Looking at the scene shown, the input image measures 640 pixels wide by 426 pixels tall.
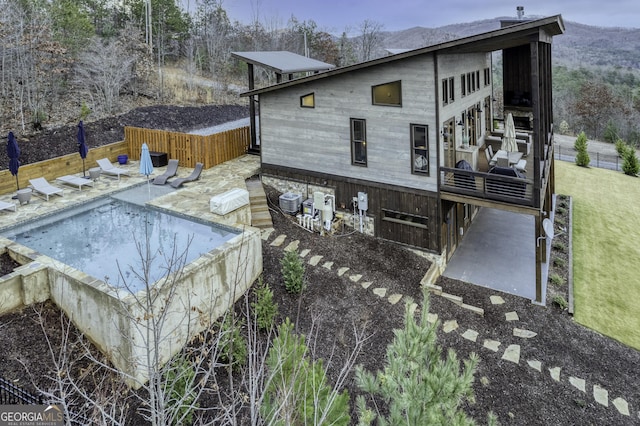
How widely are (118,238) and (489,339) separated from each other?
943cm

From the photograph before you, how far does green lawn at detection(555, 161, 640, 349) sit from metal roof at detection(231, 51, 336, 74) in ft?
40.7

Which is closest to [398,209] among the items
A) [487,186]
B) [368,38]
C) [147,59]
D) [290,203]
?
[487,186]

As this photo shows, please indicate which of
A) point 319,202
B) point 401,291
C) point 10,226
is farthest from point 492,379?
point 10,226

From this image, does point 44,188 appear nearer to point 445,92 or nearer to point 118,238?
point 118,238

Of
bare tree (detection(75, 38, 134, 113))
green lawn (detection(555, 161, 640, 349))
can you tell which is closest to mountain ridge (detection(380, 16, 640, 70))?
green lawn (detection(555, 161, 640, 349))

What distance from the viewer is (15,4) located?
72.8 feet

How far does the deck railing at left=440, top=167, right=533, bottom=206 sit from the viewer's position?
1184 cm

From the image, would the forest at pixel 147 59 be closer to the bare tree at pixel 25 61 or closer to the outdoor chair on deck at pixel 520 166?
the bare tree at pixel 25 61

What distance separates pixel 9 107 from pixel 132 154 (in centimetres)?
728

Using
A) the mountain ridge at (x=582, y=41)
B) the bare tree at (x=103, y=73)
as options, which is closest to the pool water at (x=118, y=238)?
the bare tree at (x=103, y=73)

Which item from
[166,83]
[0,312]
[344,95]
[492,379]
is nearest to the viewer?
[0,312]

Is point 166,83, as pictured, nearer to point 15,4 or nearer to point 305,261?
point 15,4

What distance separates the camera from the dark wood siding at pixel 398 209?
1323cm

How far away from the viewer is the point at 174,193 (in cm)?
1455
